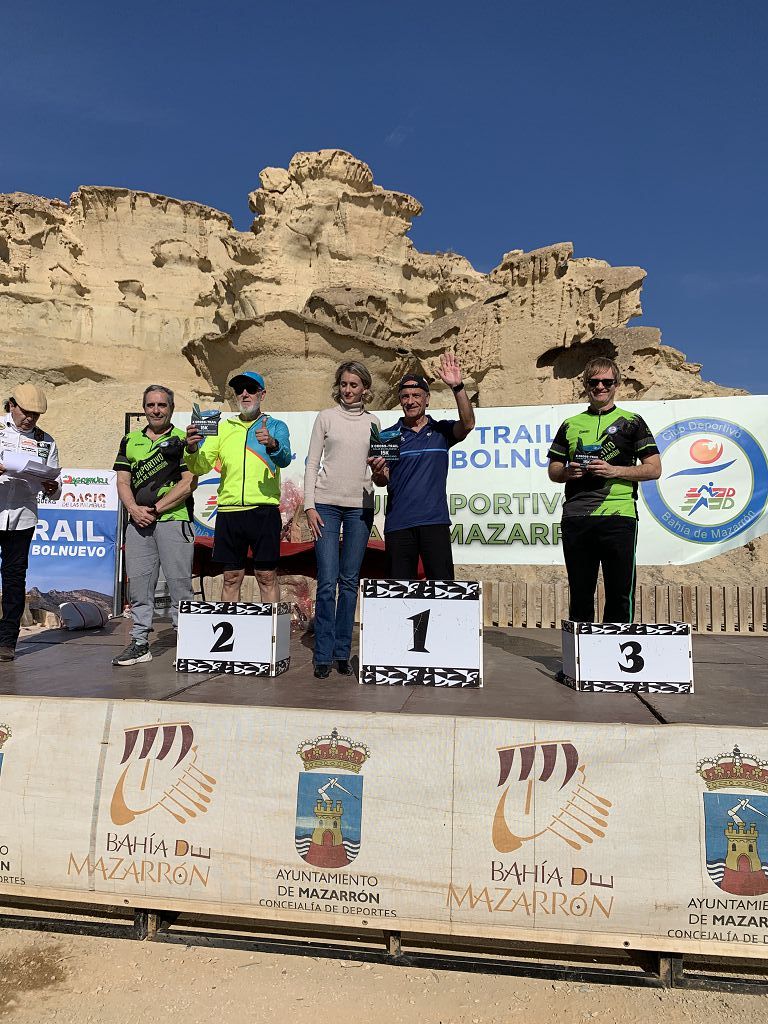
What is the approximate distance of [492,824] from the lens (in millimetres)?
2209

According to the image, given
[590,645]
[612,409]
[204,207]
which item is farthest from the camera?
[204,207]

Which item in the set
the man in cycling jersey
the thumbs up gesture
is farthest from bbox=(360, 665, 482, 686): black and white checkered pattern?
the thumbs up gesture

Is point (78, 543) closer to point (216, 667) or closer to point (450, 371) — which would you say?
point (216, 667)

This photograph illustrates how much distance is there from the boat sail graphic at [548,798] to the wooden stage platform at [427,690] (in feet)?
0.96

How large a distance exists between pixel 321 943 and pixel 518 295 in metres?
20.2

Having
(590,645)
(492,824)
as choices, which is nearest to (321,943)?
(492,824)

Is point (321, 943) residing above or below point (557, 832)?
below

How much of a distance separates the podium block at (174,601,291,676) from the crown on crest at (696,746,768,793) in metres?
2.30

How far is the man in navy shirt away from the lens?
3826mm

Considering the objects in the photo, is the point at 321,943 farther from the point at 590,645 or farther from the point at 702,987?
the point at 590,645

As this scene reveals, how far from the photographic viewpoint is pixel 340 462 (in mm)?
3855

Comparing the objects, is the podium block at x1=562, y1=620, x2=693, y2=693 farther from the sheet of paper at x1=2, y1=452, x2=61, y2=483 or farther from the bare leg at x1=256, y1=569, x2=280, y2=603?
the sheet of paper at x1=2, y1=452, x2=61, y2=483

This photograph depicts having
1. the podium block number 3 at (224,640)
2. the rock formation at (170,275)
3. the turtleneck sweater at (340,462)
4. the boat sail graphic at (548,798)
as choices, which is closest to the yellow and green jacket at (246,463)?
the turtleneck sweater at (340,462)

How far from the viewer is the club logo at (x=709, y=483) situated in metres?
7.44
